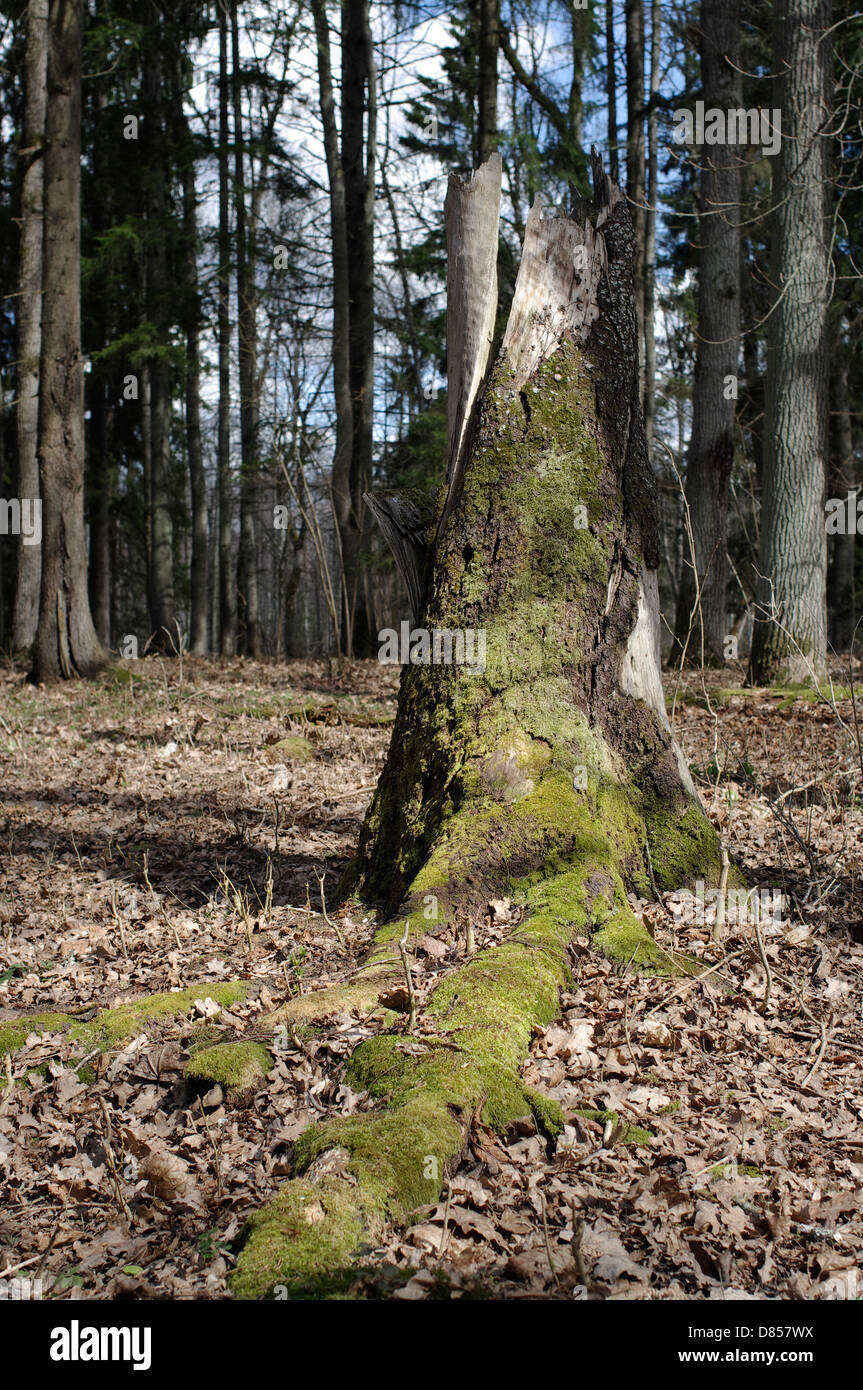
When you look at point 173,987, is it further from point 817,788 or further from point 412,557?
point 817,788

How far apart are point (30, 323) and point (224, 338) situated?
601cm

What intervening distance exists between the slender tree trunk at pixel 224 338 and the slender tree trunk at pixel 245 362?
0.24 meters

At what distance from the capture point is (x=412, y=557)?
4.86 metres

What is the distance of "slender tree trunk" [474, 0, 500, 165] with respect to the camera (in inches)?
538

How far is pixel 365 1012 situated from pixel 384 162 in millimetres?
20402

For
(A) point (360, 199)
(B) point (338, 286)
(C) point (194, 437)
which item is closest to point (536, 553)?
(B) point (338, 286)

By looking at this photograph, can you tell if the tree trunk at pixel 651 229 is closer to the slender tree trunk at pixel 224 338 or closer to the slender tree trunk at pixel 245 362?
the slender tree trunk at pixel 245 362

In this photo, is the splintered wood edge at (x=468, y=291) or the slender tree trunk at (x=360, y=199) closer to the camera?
the splintered wood edge at (x=468, y=291)

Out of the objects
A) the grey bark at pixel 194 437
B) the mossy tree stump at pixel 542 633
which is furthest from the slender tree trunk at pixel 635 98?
the mossy tree stump at pixel 542 633

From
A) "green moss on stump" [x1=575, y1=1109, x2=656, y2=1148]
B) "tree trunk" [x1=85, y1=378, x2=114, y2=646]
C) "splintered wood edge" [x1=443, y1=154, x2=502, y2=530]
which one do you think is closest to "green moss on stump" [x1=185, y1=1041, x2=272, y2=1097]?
"green moss on stump" [x1=575, y1=1109, x2=656, y2=1148]

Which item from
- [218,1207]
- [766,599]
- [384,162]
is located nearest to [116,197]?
[384,162]

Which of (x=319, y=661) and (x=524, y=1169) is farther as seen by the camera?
(x=319, y=661)

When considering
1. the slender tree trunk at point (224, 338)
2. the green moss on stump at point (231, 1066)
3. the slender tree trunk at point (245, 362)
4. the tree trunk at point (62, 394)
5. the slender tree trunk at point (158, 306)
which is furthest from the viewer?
the slender tree trunk at point (224, 338)

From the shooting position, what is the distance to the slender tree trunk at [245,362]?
17500 millimetres
